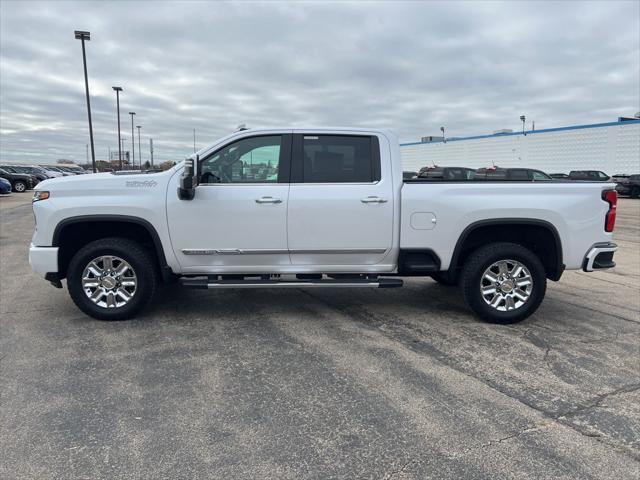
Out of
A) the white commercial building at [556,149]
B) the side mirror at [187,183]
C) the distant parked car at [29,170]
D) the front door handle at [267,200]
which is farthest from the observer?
the white commercial building at [556,149]

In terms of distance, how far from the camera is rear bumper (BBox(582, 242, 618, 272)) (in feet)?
17.1

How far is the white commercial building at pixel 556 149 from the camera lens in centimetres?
3653

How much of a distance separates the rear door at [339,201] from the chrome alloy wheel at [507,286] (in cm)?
116

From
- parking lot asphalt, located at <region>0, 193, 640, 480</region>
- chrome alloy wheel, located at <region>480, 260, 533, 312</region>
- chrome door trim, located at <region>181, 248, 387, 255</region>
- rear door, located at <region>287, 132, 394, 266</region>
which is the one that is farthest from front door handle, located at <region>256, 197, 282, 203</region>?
chrome alloy wheel, located at <region>480, 260, 533, 312</region>

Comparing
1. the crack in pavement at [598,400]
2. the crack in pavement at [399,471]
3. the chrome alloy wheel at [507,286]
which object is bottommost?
the crack in pavement at [399,471]

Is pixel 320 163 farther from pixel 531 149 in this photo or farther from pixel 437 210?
pixel 531 149

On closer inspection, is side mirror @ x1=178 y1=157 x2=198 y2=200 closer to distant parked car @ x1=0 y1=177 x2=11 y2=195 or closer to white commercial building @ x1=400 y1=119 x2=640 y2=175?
distant parked car @ x1=0 y1=177 x2=11 y2=195

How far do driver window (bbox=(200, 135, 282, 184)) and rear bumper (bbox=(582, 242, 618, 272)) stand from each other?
11.1 feet

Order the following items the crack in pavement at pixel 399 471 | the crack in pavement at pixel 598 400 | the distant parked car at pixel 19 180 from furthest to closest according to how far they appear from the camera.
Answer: the distant parked car at pixel 19 180
the crack in pavement at pixel 598 400
the crack in pavement at pixel 399 471

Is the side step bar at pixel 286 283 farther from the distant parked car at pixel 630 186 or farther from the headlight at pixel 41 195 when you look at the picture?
the distant parked car at pixel 630 186

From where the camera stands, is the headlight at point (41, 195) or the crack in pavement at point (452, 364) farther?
the headlight at point (41, 195)

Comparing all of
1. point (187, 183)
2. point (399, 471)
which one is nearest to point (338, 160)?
point (187, 183)

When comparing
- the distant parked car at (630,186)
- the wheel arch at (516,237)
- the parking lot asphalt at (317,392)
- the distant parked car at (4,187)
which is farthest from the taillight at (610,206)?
the distant parked car at (630,186)

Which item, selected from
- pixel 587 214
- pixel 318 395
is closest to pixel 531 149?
pixel 587 214
